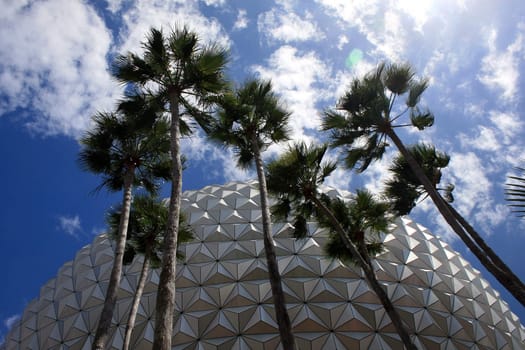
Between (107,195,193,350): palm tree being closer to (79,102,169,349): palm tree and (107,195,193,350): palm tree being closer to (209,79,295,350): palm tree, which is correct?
(79,102,169,349): palm tree

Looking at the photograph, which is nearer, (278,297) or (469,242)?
(278,297)

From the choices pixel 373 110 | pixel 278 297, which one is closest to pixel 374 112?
pixel 373 110

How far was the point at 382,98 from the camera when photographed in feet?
50.3

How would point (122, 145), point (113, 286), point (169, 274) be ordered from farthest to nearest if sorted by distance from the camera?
1. point (122, 145)
2. point (113, 286)
3. point (169, 274)

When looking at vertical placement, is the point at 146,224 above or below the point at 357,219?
above

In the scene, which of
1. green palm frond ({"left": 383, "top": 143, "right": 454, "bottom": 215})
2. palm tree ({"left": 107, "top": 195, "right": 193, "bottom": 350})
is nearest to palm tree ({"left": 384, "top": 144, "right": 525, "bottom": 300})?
green palm frond ({"left": 383, "top": 143, "right": 454, "bottom": 215})

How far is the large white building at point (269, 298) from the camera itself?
17.2 metres

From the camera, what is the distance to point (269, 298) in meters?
18.3

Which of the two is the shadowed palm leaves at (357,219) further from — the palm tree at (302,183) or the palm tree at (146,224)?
the palm tree at (146,224)

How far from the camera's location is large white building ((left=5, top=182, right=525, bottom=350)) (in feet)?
56.6

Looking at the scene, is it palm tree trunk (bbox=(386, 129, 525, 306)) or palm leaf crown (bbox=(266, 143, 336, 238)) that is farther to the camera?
palm leaf crown (bbox=(266, 143, 336, 238))

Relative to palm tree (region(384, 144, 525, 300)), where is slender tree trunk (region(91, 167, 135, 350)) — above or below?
below

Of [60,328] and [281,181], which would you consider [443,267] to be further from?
[60,328]

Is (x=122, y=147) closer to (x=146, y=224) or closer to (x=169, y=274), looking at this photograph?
(x=146, y=224)
